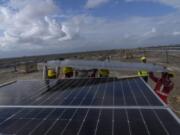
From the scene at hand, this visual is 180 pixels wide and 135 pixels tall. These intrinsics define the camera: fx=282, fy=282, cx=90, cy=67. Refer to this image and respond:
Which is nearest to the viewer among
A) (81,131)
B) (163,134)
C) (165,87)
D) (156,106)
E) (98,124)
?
(163,134)

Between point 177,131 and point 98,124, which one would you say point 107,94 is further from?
point 177,131

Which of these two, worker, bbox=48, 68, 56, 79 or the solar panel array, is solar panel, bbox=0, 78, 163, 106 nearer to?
the solar panel array

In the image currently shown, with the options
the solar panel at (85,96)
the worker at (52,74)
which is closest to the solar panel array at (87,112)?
the solar panel at (85,96)

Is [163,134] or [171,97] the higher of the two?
[163,134]

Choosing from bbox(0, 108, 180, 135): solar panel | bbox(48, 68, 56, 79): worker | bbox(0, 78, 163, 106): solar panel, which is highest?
bbox(48, 68, 56, 79): worker

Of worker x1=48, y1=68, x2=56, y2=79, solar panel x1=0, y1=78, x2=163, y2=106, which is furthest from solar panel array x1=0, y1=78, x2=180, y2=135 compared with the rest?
worker x1=48, y1=68, x2=56, y2=79

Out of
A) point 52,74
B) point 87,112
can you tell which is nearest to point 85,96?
point 87,112

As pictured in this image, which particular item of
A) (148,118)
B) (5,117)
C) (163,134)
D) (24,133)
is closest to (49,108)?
(5,117)

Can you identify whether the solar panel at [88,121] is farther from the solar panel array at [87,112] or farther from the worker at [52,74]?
the worker at [52,74]

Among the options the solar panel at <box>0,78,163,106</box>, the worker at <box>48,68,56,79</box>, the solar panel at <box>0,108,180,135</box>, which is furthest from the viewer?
the worker at <box>48,68,56,79</box>
